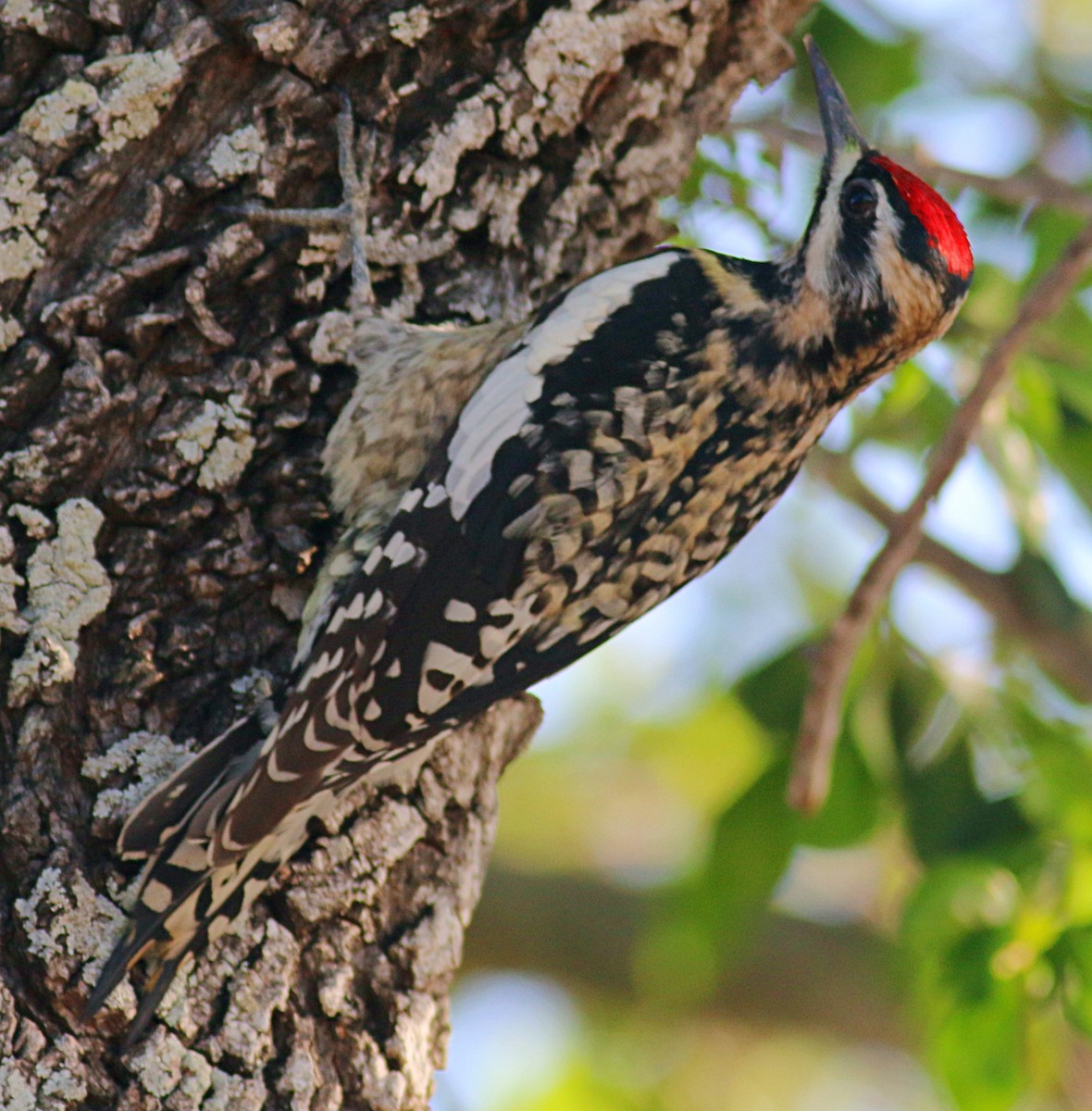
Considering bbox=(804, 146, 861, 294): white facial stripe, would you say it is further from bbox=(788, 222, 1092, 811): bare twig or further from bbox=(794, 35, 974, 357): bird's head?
bbox=(788, 222, 1092, 811): bare twig

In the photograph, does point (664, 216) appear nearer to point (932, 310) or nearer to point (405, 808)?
point (932, 310)

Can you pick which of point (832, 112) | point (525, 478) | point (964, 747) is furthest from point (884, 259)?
point (964, 747)

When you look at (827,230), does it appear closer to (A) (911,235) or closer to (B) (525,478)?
(A) (911,235)

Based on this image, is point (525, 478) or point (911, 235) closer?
point (525, 478)

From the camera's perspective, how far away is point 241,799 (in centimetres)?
214

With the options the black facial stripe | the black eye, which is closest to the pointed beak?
the black eye

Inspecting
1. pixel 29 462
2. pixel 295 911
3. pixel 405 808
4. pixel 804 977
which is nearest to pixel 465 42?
pixel 29 462

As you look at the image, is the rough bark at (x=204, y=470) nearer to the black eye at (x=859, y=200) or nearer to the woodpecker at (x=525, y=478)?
the woodpecker at (x=525, y=478)

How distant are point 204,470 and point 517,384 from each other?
559 millimetres

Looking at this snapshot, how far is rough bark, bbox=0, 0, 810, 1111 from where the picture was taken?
2125mm

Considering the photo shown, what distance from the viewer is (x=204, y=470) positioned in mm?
2312

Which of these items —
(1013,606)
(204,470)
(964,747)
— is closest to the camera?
(204,470)

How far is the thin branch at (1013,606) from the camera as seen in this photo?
378 cm

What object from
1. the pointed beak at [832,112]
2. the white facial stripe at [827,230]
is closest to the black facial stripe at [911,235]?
the white facial stripe at [827,230]
